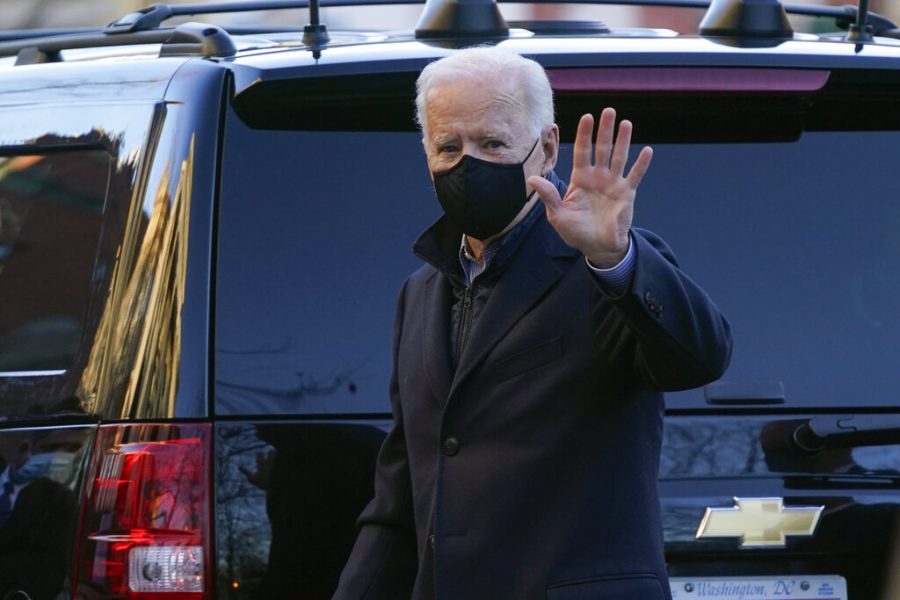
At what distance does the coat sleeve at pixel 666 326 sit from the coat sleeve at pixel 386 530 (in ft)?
1.70

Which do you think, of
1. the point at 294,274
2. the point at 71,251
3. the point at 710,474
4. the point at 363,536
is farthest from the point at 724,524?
the point at 71,251

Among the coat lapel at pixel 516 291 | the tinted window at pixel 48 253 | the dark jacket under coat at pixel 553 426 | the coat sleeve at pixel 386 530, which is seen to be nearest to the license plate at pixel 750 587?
the dark jacket under coat at pixel 553 426

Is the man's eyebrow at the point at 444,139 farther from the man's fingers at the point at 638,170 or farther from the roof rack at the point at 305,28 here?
the roof rack at the point at 305,28

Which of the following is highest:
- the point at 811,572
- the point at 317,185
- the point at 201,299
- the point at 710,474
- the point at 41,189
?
the point at 41,189

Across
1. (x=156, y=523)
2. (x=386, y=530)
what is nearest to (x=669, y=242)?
(x=386, y=530)

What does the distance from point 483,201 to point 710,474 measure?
67 centimetres

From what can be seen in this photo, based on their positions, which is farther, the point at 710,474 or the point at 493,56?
the point at 710,474

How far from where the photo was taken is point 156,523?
2.77 metres

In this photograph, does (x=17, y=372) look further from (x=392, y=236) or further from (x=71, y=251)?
(x=392, y=236)

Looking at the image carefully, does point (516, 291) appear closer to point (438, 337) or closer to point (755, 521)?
point (438, 337)

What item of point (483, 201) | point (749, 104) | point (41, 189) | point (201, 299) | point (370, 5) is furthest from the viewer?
point (370, 5)

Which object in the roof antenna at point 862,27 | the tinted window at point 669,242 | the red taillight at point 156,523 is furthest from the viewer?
the roof antenna at point 862,27

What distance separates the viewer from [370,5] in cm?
476

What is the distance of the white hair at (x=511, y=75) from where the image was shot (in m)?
2.65
